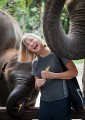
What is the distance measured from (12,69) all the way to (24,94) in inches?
41.7

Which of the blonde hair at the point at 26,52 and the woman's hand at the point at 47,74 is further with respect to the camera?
the blonde hair at the point at 26,52

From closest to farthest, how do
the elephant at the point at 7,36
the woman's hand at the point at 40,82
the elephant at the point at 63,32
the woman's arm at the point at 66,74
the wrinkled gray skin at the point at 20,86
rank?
the elephant at the point at 63,32
the woman's arm at the point at 66,74
the woman's hand at the point at 40,82
the wrinkled gray skin at the point at 20,86
the elephant at the point at 7,36

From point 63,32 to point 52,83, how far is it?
1.36 metres

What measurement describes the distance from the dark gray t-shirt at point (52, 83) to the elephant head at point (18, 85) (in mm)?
380

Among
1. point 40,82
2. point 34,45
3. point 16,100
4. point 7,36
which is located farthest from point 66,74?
point 7,36

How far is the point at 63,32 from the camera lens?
9.45 feet

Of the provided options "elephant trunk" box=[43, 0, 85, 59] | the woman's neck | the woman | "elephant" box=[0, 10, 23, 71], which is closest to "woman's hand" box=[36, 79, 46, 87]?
the woman

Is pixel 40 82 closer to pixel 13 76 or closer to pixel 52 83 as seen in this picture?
pixel 52 83

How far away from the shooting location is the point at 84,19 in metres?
3.07

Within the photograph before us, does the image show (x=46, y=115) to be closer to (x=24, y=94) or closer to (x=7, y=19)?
(x=24, y=94)

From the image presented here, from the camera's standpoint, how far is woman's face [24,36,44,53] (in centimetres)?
416

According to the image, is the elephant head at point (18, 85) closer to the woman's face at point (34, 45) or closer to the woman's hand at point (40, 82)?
the woman's hand at point (40, 82)

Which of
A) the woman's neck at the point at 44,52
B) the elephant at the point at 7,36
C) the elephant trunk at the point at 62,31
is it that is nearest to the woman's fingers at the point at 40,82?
the woman's neck at the point at 44,52

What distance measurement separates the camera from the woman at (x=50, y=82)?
4094 mm
